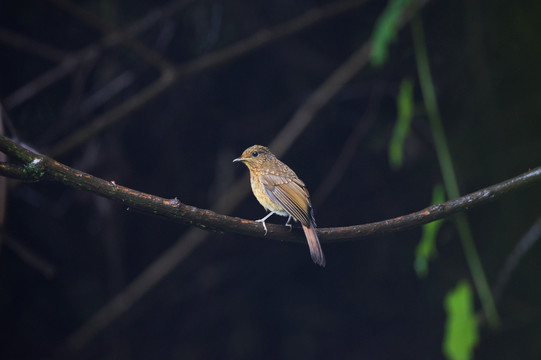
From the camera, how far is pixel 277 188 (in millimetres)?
2086

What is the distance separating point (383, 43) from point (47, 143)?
2042mm

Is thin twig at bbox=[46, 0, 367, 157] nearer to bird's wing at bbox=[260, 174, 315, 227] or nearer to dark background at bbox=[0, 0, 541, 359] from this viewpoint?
dark background at bbox=[0, 0, 541, 359]

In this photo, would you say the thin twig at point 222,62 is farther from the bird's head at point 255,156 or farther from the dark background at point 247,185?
the bird's head at point 255,156

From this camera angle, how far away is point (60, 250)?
127 inches

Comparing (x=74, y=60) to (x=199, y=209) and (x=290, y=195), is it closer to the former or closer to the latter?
(x=290, y=195)

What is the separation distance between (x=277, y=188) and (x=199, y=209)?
74cm

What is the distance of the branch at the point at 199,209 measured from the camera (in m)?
1.26

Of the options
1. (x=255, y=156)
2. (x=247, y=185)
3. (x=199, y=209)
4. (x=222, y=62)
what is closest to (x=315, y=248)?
(x=199, y=209)

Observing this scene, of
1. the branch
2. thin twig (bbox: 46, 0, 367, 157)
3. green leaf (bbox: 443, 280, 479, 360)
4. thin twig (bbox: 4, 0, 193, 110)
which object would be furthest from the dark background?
the branch

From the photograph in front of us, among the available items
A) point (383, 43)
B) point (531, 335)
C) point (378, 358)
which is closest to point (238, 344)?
point (378, 358)

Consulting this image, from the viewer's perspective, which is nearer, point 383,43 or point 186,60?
point 383,43

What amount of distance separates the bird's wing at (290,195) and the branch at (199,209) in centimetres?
25

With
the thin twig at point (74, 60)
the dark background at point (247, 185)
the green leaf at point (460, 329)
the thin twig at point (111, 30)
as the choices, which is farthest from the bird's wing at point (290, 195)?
the thin twig at point (74, 60)

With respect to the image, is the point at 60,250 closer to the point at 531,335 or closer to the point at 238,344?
the point at 238,344
